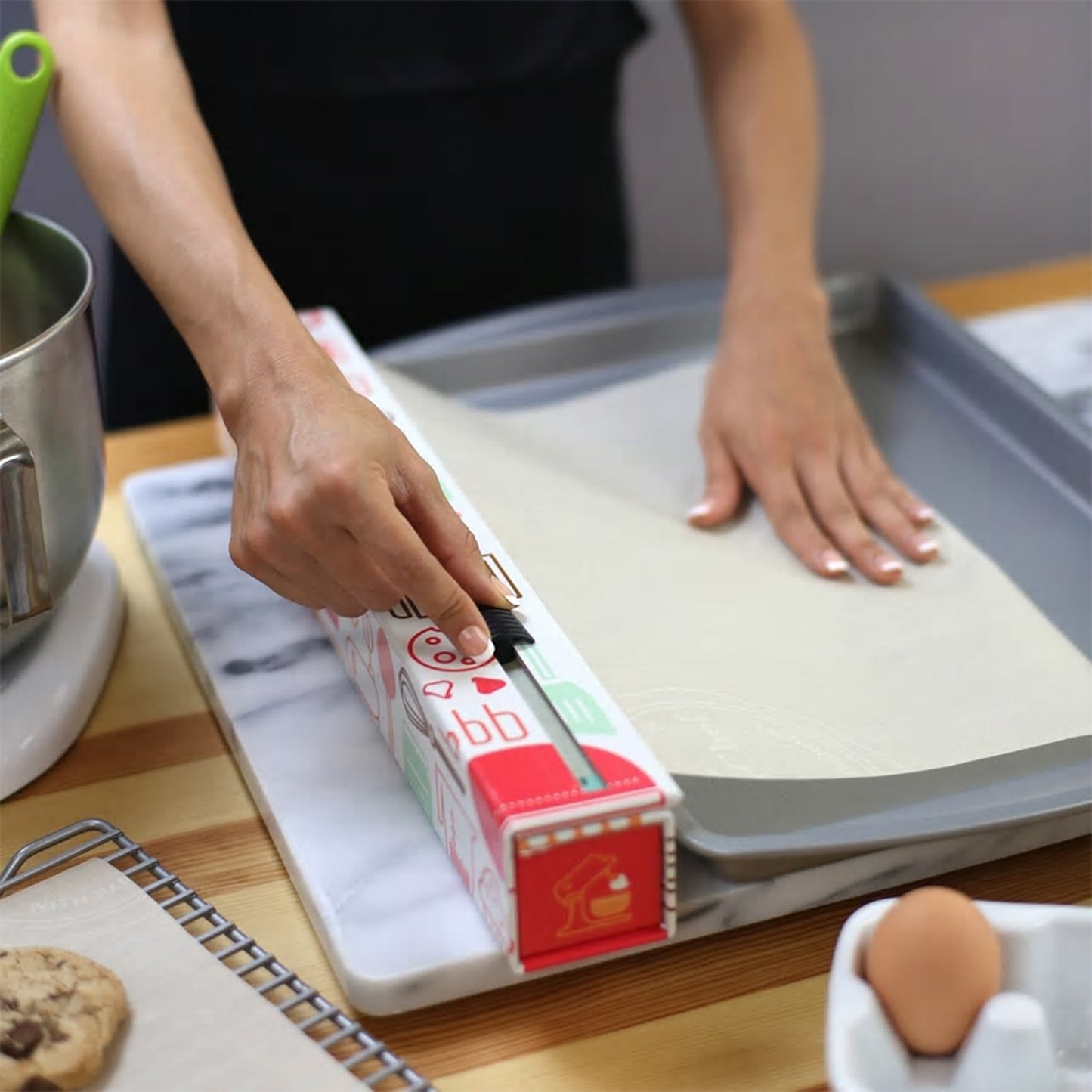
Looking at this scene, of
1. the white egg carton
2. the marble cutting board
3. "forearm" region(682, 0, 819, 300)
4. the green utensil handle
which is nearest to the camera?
the white egg carton

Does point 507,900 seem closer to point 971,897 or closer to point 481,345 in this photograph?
point 971,897

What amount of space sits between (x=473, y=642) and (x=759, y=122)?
567 mm

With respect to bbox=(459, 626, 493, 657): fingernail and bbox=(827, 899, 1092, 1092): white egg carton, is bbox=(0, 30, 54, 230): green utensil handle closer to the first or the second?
bbox=(459, 626, 493, 657): fingernail

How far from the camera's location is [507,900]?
0.58 meters

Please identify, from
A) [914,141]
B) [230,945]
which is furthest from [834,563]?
[914,141]

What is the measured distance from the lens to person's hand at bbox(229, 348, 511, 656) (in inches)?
25.0

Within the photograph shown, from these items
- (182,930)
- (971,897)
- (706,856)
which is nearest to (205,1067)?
(182,930)

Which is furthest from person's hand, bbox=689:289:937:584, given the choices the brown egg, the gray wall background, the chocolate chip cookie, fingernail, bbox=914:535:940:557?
the gray wall background

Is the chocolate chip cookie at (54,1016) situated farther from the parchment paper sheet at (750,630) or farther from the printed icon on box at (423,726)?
the parchment paper sheet at (750,630)

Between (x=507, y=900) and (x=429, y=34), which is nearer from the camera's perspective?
(x=507, y=900)

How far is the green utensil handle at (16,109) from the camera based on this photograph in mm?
737

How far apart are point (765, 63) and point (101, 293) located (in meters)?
0.76

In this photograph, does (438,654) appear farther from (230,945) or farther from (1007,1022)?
(1007,1022)

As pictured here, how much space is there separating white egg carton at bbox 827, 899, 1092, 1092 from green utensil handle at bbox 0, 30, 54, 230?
1.76ft
